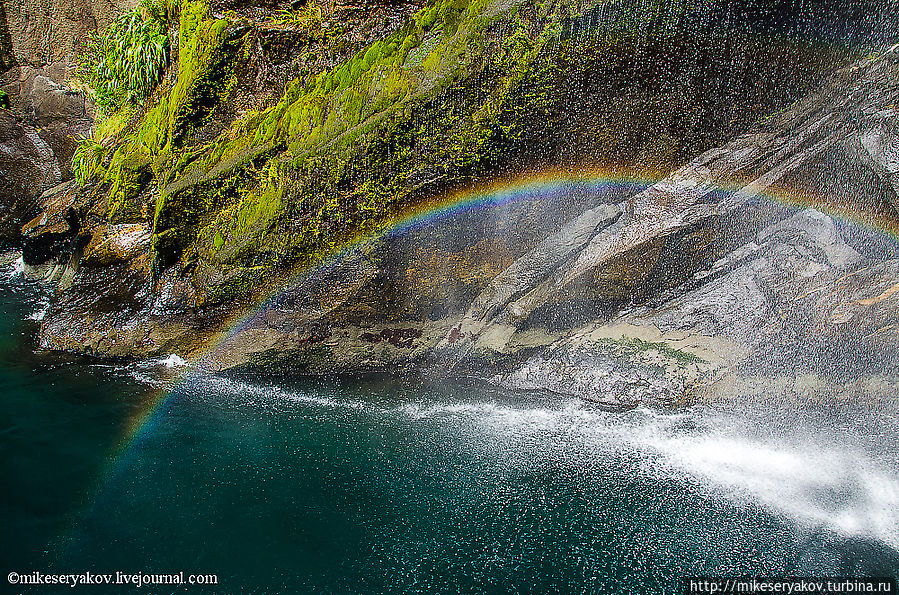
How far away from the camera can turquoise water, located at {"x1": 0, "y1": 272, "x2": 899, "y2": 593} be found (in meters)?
4.45

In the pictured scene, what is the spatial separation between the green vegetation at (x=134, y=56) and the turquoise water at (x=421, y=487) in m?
4.27

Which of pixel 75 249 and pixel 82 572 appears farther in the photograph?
pixel 75 249

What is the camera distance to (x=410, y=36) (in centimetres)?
570

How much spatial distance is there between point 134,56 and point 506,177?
6.17m

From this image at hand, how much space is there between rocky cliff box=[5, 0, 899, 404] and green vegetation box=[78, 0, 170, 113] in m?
0.64

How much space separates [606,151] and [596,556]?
3698 mm

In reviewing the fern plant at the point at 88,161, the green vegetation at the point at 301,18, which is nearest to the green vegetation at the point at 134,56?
the fern plant at the point at 88,161

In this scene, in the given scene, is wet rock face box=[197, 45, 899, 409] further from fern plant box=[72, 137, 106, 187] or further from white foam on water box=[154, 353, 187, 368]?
fern plant box=[72, 137, 106, 187]

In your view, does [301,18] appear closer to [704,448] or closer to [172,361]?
[172,361]

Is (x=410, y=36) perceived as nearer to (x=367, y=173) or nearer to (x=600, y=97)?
(x=367, y=173)

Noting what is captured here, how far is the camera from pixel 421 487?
5.25m

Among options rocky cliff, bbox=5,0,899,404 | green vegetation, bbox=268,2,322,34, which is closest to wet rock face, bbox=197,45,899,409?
rocky cliff, bbox=5,0,899,404

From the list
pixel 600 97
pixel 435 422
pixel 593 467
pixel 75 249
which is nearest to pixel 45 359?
pixel 75 249

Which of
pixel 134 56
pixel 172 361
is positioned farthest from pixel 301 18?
pixel 172 361
